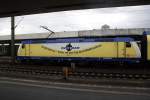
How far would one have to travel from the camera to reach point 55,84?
734 inches

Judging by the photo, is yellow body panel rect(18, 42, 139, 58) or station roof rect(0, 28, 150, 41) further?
station roof rect(0, 28, 150, 41)

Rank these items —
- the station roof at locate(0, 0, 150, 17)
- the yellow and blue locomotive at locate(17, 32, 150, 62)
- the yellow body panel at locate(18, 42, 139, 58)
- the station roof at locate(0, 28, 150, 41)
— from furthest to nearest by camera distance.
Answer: the station roof at locate(0, 28, 150, 41), the yellow body panel at locate(18, 42, 139, 58), the yellow and blue locomotive at locate(17, 32, 150, 62), the station roof at locate(0, 0, 150, 17)

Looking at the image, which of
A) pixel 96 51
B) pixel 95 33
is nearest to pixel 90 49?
pixel 96 51

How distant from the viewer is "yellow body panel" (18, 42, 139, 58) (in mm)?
30047

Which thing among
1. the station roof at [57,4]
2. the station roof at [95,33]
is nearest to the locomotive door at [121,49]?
the station roof at [95,33]

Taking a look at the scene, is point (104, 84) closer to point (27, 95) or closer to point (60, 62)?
point (27, 95)

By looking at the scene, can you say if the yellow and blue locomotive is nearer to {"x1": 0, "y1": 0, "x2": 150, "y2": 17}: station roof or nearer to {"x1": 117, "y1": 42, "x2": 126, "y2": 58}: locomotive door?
{"x1": 117, "y1": 42, "x2": 126, "y2": 58}: locomotive door

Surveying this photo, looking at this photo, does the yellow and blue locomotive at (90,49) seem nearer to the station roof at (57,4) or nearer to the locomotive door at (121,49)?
the locomotive door at (121,49)

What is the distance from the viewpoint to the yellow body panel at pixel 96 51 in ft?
98.6

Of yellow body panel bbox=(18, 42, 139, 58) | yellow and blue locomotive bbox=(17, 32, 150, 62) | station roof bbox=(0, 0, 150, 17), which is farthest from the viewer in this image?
yellow body panel bbox=(18, 42, 139, 58)

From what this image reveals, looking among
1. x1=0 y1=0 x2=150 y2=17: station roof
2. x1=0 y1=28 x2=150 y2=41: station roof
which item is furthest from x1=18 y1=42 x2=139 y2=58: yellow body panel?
x1=0 y1=0 x2=150 y2=17: station roof

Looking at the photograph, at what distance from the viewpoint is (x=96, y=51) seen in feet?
104

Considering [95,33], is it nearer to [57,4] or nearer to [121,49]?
[121,49]

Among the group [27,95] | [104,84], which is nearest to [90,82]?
[104,84]
